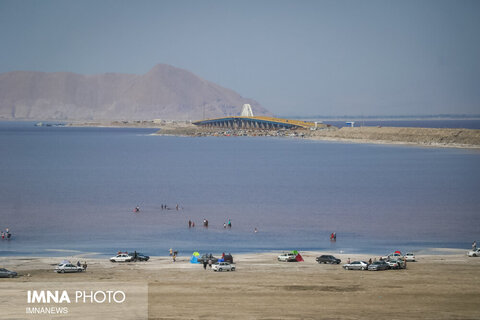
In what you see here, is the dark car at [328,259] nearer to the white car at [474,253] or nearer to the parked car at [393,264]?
the parked car at [393,264]

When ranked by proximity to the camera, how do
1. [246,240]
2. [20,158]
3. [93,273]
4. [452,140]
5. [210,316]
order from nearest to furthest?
[210,316] < [93,273] < [246,240] < [20,158] < [452,140]

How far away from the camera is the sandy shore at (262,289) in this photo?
16938 mm

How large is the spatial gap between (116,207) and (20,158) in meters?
53.1

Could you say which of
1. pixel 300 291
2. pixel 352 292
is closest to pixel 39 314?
pixel 300 291

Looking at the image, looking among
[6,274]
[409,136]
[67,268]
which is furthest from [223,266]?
[409,136]

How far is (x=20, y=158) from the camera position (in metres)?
91.5

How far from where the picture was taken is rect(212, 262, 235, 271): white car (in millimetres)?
23516

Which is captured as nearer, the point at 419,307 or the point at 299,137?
the point at 419,307

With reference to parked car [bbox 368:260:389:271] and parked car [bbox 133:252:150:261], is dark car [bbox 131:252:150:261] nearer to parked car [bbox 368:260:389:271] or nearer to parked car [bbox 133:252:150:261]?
parked car [bbox 133:252:150:261]

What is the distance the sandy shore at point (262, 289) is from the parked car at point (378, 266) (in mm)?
678

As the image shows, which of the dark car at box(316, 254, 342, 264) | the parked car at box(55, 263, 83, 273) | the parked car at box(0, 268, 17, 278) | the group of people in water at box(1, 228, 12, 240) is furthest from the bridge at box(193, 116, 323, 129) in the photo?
the parked car at box(0, 268, 17, 278)

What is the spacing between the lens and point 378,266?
924 inches

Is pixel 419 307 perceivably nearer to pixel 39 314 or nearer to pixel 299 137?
pixel 39 314

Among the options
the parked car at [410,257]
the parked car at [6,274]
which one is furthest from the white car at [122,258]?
the parked car at [410,257]
